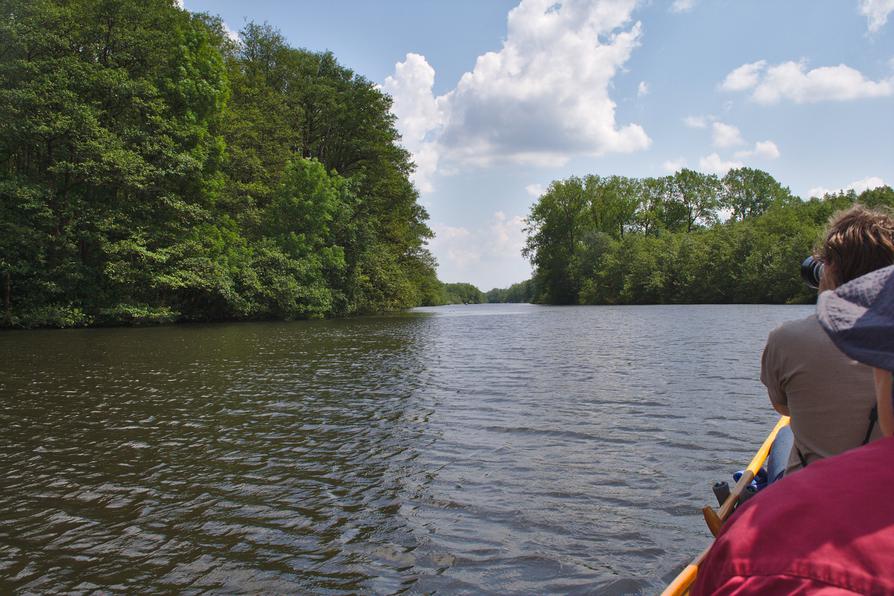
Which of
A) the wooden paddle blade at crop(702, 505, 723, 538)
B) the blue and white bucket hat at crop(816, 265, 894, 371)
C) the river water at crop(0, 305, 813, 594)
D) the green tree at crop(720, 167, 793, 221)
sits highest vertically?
the green tree at crop(720, 167, 793, 221)

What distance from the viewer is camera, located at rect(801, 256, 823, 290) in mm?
3287

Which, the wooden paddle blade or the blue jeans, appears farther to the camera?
the blue jeans

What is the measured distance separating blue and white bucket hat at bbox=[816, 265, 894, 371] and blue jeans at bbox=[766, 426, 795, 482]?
334 cm

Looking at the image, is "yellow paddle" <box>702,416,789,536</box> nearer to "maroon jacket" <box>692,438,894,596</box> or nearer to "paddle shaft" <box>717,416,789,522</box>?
"paddle shaft" <box>717,416,789,522</box>

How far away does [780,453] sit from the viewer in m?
4.19

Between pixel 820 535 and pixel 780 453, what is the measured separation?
373 cm

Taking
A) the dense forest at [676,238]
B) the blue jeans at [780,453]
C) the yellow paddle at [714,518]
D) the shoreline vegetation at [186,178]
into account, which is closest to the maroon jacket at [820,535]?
the yellow paddle at [714,518]

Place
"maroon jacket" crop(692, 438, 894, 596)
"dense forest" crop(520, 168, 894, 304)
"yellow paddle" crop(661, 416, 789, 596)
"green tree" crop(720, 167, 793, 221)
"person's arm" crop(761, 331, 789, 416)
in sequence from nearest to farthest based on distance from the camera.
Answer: "maroon jacket" crop(692, 438, 894, 596) < "yellow paddle" crop(661, 416, 789, 596) < "person's arm" crop(761, 331, 789, 416) < "dense forest" crop(520, 168, 894, 304) < "green tree" crop(720, 167, 793, 221)

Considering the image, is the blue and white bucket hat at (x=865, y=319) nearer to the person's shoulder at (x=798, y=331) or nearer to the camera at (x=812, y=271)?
the person's shoulder at (x=798, y=331)

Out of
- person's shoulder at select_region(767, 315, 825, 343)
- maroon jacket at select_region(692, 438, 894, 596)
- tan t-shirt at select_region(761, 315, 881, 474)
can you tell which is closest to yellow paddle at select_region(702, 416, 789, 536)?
tan t-shirt at select_region(761, 315, 881, 474)

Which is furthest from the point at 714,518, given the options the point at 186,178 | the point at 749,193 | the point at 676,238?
the point at 749,193

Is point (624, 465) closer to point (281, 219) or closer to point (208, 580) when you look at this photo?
point (208, 580)

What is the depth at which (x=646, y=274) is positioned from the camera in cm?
7750

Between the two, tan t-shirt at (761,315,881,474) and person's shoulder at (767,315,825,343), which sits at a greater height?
person's shoulder at (767,315,825,343)
